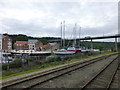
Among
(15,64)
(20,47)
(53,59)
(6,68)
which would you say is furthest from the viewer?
(20,47)

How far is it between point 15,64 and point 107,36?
64682mm

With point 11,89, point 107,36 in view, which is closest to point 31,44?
point 107,36

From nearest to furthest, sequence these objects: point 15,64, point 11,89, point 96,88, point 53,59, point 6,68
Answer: point 11,89 < point 96,88 < point 6,68 < point 15,64 < point 53,59

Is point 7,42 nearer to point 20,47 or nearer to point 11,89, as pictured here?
point 20,47

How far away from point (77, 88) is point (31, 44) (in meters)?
75.4

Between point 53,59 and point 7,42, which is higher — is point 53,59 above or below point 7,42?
below

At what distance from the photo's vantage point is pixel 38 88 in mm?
6730

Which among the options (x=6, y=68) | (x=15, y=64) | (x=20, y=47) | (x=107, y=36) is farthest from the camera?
(x=20, y=47)

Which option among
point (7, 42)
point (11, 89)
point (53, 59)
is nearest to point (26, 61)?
point (53, 59)

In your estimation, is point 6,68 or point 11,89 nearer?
point 11,89

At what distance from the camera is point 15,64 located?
15.6 metres

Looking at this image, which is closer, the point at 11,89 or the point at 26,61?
the point at 11,89

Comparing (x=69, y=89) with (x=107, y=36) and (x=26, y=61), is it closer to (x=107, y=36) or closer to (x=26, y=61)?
(x=26, y=61)

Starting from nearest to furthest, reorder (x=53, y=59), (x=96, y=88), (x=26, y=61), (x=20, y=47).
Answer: (x=96, y=88) → (x=26, y=61) → (x=53, y=59) → (x=20, y=47)
